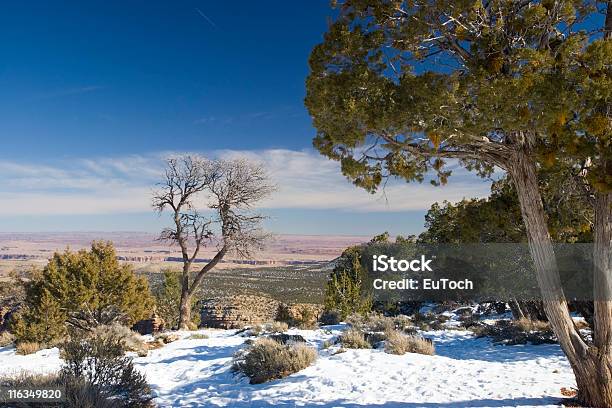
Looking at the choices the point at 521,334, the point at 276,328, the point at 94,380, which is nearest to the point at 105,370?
the point at 94,380

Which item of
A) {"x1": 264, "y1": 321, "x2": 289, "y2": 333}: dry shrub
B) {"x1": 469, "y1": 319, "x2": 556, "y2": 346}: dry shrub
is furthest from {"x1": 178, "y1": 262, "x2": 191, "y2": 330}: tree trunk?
{"x1": 469, "y1": 319, "x2": 556, "y2": 346}: dry shrub

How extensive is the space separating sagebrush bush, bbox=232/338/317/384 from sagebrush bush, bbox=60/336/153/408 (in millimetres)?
2612

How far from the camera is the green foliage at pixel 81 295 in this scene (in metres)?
23.6

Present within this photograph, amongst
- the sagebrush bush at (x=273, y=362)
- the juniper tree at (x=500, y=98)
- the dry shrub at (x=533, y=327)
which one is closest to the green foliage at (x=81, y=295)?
the sagebrush bush at (x=273, y=362)

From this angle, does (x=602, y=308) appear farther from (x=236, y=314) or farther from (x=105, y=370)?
(x=236, y=314)

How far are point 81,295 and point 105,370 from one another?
20223 millimetres

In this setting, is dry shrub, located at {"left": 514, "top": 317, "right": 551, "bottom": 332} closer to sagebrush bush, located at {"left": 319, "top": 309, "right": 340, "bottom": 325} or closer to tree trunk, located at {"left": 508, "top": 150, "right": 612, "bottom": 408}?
tree trunk, located at {"left": 508, "top": 150, "right": 612, "bottom": 408}

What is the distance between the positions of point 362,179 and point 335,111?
202cm

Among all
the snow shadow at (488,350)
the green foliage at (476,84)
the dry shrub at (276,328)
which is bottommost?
the dry shrub at (276,328)

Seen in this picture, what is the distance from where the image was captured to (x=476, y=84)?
525 centimetres

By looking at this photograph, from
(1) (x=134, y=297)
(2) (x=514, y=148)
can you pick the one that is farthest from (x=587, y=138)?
(1) (x=134, y=297)

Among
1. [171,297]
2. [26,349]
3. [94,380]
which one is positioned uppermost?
[94,380]

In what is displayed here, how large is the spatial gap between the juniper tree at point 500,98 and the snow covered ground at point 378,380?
5.29 feet

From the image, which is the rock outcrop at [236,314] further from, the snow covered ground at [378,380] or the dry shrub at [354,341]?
the snow covered ground at [378,380]
